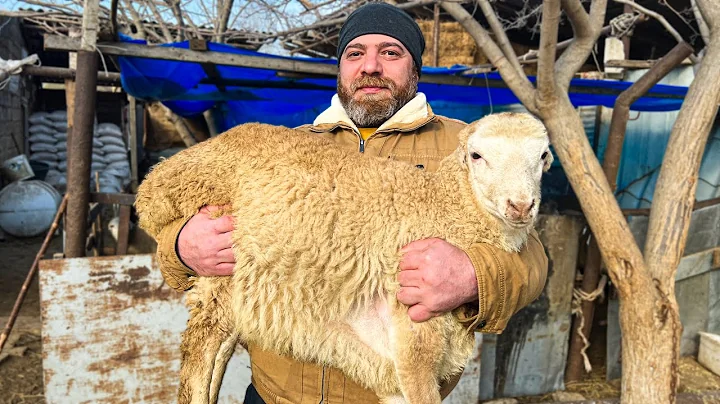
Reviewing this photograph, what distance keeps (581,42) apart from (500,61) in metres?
0.53

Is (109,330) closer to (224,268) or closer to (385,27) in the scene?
(224,268)

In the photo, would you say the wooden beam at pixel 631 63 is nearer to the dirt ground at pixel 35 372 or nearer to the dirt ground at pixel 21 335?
the dirt ground at pixel 35 372

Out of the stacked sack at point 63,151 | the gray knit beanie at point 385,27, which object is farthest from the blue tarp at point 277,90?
the stacked sack at point 63,151

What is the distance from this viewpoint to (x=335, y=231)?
66.9 inches

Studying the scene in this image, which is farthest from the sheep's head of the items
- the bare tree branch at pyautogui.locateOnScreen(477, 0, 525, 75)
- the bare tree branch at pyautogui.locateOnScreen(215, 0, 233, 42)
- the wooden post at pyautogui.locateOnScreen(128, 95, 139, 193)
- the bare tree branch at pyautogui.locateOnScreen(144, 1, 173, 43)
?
the wooden post at pyautogui.locateOnScreen(128, 95, 139, 193)

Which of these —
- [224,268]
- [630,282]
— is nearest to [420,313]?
[224,268]

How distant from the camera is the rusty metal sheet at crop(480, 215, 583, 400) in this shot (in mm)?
4699

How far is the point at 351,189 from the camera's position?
1.75m

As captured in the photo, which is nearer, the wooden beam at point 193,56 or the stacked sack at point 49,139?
the wooden beam at point 193,56

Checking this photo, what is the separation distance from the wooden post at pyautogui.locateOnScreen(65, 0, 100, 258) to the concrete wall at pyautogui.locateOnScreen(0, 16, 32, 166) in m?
7.69

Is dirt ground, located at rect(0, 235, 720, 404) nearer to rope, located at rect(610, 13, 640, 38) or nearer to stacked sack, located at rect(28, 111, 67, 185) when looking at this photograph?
rope, located at rect(610, 13, 640, 38)

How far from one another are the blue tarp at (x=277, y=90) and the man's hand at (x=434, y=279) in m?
3.30

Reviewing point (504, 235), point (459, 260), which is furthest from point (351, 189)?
point (504, 235)

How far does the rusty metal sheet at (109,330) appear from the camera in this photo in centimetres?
367
